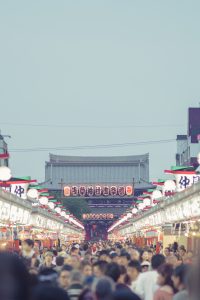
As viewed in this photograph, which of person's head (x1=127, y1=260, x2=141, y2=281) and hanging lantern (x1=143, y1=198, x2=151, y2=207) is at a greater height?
hanging lantern (x1=143, y1=198, x2=151, y2=207)

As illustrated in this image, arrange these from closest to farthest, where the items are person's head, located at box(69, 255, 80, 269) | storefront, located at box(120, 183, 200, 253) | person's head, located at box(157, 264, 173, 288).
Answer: person's head, located at box(157, 264, 173, 288), person's head, located at box(69, 255, 80, 269), storefront, located at box(120, 183, 200, 253)

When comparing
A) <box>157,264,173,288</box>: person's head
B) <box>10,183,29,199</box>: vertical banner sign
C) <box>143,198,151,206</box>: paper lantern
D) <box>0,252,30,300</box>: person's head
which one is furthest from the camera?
<box>143,198,151,206</box>: paper lantern

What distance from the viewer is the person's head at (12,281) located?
14.1 feet

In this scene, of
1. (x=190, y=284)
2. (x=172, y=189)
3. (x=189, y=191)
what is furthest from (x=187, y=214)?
(x=190, y=284)

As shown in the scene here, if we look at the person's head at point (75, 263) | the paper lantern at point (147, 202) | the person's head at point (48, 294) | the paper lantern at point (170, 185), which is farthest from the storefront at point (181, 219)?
the person's head at point (48, 294)

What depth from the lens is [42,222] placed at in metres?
85.0

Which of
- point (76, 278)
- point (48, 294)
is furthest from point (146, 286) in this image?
point (48, 294)

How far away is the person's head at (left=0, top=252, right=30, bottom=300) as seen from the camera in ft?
14.1

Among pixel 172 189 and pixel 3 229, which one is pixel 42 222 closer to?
pixel 172 189

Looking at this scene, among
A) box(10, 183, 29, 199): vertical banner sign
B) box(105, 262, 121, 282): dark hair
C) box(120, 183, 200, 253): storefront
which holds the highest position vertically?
box(10, 183, 29, 199): vertical banner sign

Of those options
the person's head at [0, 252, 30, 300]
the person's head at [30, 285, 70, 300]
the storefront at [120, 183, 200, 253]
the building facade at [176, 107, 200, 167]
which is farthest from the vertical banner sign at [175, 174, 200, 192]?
the building facade at [176, 107, 200, 167]

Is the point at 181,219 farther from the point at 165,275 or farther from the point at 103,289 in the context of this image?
the point at 103,289

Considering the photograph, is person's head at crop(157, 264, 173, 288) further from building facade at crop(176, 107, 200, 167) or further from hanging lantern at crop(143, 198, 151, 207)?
building facade at crop(176, 107, 200, 167)

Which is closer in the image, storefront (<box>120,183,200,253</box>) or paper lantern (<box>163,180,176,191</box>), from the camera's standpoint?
storefront (<box>120,183,200,253</box>)
